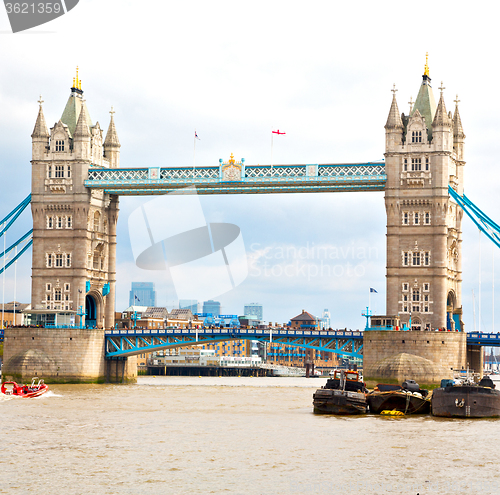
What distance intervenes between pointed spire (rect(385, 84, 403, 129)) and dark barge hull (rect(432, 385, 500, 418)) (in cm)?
4934

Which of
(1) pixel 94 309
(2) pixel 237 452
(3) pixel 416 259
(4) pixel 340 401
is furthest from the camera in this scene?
(1) pixel 94 309

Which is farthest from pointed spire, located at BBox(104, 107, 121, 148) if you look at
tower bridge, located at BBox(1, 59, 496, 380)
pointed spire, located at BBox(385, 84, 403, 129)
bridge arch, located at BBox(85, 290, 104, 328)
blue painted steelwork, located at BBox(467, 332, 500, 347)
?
blue painted steelwork, located at BBox(467, 332, 500, 347)

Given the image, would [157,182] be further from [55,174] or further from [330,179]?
[330,179]

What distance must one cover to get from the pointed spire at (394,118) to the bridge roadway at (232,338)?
78.4 ft

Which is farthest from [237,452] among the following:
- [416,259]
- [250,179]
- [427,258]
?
[250,179]

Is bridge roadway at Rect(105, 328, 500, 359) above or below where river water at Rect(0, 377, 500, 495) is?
above

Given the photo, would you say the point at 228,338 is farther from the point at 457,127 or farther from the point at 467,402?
the point at 467,402

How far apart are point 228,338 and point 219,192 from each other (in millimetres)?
17526

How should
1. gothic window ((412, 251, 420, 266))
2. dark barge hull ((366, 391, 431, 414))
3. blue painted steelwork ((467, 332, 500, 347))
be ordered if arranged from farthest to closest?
gothic window ((412, 251, 420, 266)) < blue painted steelwork ((467, 332, 500, 347)) < dark barge hull ((366, 391, 431, 414))

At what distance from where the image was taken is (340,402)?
63.5 metres

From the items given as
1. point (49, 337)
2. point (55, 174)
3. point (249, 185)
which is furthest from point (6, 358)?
point (249, 185)

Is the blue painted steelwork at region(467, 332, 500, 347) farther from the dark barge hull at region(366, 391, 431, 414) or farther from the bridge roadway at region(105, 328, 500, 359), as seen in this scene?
the dark barge hull at region(366, 391, 431, 414)

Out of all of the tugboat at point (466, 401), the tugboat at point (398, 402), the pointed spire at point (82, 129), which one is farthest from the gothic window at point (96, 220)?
the tugboat at point (466, 401)

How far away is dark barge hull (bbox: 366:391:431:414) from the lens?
213ft
